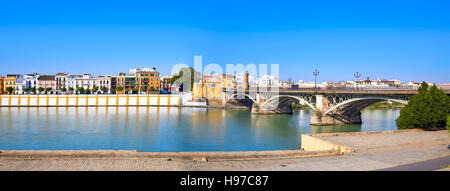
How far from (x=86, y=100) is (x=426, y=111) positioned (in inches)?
2053

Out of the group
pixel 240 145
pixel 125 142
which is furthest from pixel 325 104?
pixel 125 142

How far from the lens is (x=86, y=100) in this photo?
184 ft

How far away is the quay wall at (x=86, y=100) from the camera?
176ft

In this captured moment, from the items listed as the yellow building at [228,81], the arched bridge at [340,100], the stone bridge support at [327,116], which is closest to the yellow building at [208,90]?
the yellow building at [228,81]

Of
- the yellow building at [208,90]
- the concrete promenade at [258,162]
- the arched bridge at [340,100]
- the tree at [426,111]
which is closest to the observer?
the concrete promenade at [258,162]

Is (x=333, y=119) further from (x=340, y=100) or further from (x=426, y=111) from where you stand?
(x=426, y=111)

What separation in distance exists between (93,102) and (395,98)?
47.5m

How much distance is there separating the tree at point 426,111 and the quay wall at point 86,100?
43.9m

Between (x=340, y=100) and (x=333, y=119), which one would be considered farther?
(x=333, y=119)

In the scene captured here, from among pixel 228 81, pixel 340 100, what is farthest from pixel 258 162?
pixel 228 81

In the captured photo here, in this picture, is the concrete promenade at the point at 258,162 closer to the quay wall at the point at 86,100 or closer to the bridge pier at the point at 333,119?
the bridge pier at the point at 333,119
